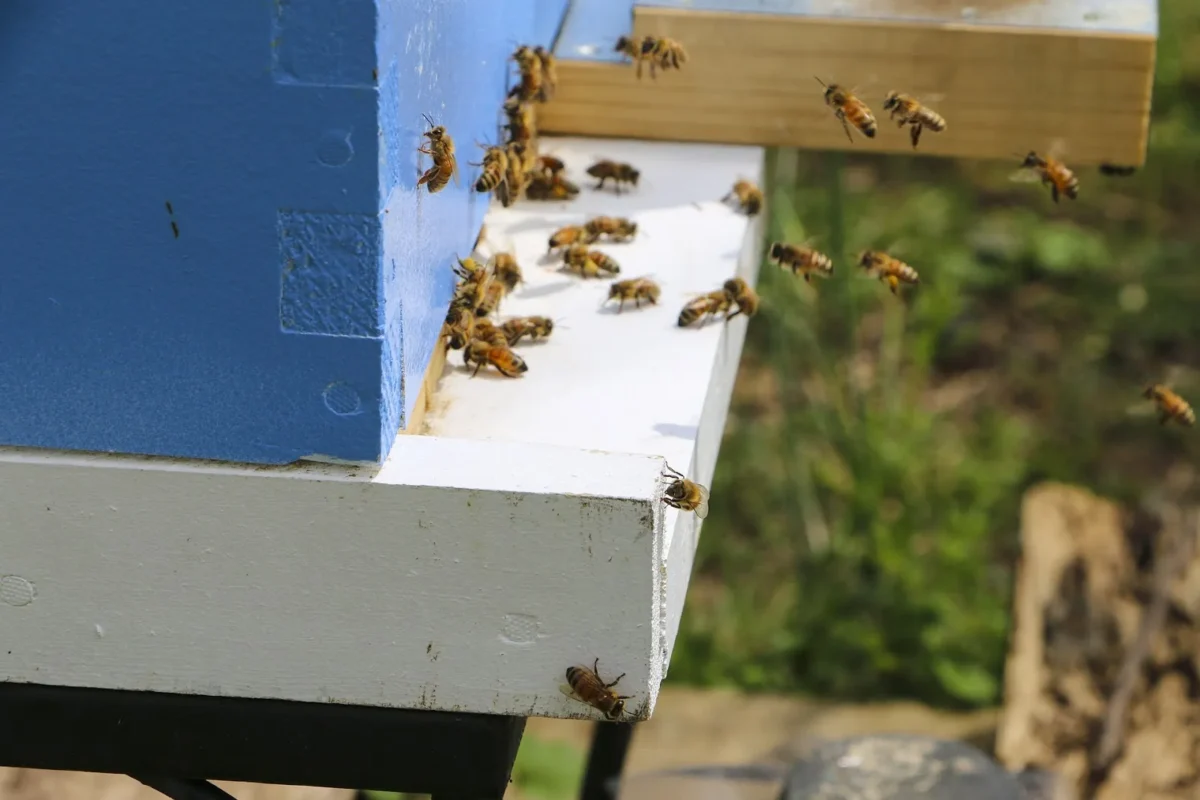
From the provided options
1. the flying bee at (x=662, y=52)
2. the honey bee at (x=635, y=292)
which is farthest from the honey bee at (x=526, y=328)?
the flying bee at (x=662, y=52)

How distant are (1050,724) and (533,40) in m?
2.51

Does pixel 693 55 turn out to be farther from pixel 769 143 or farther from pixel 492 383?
pixel 492 383

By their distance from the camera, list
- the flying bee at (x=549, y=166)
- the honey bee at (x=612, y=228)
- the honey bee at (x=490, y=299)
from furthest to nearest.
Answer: the flying bee at (x=549, y=166) → the honey bee at (x=612, y=228) → the honey bee at (x=490, y=299)

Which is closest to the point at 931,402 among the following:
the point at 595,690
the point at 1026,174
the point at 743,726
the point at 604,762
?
the point at 743,726

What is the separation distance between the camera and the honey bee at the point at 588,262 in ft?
8.23

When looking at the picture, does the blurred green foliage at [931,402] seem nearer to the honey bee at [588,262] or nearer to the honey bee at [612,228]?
the honey bee at [612,228]

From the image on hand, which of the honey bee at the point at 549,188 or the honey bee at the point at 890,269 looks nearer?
the honey bee at the point at 549,188

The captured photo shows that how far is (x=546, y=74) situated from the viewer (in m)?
2.80

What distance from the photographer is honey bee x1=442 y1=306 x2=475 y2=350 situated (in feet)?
7.29

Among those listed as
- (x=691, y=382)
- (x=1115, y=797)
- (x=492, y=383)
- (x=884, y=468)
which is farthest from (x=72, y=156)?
(x=884, y=468)

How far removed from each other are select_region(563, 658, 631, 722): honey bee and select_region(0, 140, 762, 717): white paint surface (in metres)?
0.01

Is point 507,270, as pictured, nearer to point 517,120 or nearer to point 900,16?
point 517,120

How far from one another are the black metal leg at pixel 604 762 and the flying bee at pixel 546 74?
1506 mm

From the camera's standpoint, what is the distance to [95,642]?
1.87 m
